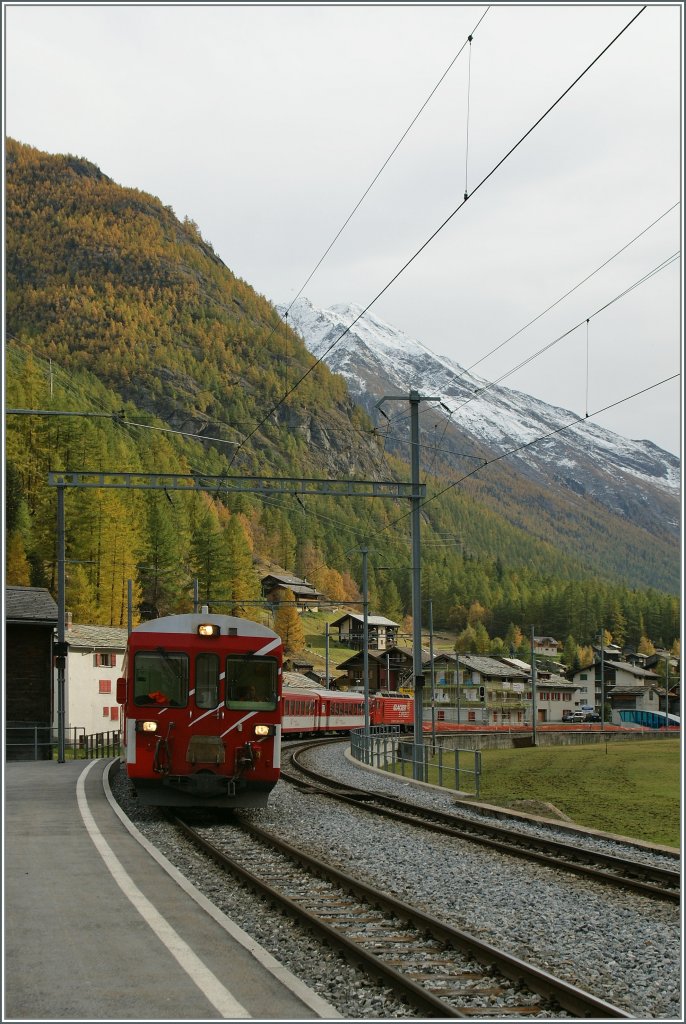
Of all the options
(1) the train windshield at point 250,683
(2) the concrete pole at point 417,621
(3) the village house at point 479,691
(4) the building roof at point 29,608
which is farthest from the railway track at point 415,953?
(3) the village house at point 479,691

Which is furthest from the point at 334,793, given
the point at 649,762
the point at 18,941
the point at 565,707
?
the point at 565,707

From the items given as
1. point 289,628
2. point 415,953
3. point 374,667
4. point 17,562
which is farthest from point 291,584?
point 415,953

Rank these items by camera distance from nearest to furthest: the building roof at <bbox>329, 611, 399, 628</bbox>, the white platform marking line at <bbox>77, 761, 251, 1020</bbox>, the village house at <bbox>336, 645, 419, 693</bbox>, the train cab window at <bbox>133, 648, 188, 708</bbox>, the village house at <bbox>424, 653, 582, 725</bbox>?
the white platform marking line at <bbox>77, 761, 251, 1020</bbox>, the train cab window at <bbox>133, 648, 188, 708</bbox>, the village house at <bbox>424, 653, 582, 725</bbox>, the village house at <bbox>336, 645, 419, 693</bbox>, the building roof at <bbox>329, 611, 399, 628</bbox>

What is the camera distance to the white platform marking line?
684cm

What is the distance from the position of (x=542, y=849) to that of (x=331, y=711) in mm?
46994

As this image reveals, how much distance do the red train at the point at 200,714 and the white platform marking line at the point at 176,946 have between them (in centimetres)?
336

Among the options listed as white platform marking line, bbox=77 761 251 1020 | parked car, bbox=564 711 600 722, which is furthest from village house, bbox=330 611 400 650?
white platform marking line, bbox=77 761 251 1020

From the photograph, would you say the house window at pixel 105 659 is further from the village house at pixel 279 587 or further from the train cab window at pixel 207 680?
the village house at pixel 279 587

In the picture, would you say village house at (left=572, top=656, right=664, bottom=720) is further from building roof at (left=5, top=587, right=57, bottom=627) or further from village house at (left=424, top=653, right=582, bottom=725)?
building roof at (left=5, top=587, right=57, bottom=627)

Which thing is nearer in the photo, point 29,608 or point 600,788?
point 600,788

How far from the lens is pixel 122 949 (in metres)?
8.24

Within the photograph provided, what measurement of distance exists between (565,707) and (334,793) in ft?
389

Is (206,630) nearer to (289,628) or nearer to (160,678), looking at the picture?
(160,678)

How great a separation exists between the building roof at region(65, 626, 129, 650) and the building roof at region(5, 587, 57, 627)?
11150mm
